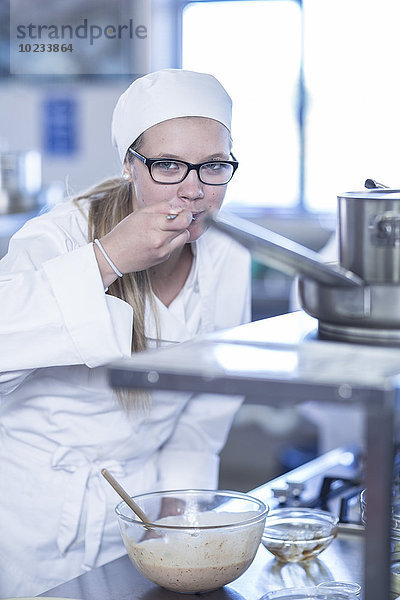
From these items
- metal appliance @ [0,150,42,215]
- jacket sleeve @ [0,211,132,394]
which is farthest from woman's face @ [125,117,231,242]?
metal appliance @ [0,150,42,215]

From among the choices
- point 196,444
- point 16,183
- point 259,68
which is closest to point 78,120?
point 259,68

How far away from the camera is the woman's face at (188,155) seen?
1513 mm

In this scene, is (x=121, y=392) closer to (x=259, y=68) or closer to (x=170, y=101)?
(x=170, y=101)

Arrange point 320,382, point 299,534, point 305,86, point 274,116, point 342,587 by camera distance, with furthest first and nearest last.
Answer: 1. point 274,116
2. point 305,86
3. point 299,534
4. point 342,587
5. point 320,382

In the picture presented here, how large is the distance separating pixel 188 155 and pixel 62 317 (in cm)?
43

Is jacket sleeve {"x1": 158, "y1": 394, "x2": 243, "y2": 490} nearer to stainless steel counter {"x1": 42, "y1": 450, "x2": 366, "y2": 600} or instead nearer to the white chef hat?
stainless steel counter {"x1": 42, "y1": 450, "x2": 366, "y2": 600}

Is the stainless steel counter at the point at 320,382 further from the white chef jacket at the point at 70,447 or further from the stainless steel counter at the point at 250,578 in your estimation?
the white chef jacket at the point at 70,447

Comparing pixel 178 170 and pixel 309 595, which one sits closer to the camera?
pixel 309 595

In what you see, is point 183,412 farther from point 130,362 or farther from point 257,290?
point 257,290

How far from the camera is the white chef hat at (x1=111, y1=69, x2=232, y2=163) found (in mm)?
1558

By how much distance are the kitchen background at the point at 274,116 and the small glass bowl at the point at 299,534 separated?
9.53 feet

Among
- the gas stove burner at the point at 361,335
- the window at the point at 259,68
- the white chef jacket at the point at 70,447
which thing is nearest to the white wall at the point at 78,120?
the window at the point at 259,68

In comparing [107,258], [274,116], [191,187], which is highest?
[274,116]

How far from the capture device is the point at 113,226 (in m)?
1.67
